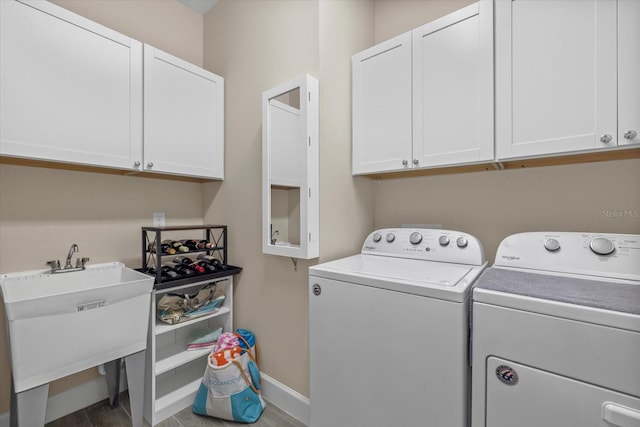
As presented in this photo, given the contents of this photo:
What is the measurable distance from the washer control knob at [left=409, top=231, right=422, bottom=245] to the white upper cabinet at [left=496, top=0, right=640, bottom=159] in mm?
555

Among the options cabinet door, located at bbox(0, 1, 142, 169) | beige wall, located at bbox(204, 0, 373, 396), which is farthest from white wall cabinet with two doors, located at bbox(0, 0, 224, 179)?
beige wall, located at bbox(204, 0, 373, 396)

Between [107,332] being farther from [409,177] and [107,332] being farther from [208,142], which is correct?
[409,177]

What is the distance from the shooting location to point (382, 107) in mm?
1669

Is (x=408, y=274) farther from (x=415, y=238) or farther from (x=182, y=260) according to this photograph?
(x=182, y=260)

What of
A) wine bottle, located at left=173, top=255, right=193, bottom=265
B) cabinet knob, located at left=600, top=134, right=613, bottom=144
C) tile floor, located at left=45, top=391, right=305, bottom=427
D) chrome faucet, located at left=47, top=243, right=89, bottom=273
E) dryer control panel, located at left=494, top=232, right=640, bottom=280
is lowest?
tile floor, located at left=45, top=391, right=305, bottom=427

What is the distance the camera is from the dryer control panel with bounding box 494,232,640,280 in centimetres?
110

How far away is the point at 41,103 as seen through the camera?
1427 mm

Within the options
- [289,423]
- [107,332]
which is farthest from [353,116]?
[289,423]

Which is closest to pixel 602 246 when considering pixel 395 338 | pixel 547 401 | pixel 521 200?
pixel 521 200

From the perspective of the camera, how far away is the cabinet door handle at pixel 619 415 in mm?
728

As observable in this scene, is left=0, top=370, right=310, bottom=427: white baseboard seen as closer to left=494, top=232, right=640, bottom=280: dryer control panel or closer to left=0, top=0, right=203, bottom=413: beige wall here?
left=0, top=0, right=203, bottom=413: beige wall

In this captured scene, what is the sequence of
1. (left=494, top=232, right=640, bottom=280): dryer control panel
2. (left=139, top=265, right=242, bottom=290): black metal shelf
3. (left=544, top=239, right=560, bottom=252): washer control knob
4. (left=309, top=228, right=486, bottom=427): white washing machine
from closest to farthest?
(left=309, top=228, right=486, bottom=427): white washing machine, (left=494, top=232, right=640, bottom=280): dryer control panel, (left=544, top=239, right=560, bottom=252): washer control knob, (left=139, top=265, right=242, bottom=290): black metal shelf

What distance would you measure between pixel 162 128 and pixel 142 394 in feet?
5.17

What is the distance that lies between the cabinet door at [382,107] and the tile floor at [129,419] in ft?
5.19
